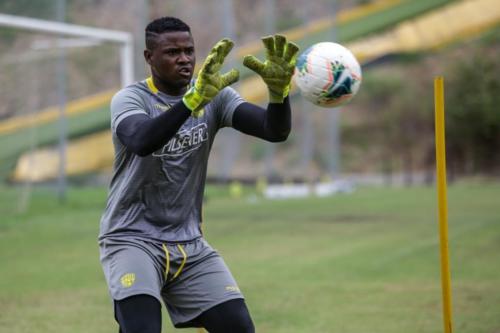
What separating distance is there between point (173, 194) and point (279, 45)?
0.95 meters

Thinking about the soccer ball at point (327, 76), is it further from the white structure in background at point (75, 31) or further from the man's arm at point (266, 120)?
the white structure in background at point (75, 31)

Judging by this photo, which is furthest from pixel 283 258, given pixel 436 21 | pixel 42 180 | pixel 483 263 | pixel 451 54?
pixel 436 21

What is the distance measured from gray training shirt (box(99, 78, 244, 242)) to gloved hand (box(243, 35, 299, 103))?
497mm

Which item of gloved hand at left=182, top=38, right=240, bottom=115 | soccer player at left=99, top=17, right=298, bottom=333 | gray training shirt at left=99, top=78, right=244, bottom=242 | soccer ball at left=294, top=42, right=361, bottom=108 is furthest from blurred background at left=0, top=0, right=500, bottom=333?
gloved hand at left=182, top=38, right=240, bottom=115

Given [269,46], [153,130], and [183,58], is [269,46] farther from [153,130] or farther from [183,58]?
[153,130]

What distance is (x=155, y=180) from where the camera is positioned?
4.96 m

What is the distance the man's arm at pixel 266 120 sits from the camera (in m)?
4.93

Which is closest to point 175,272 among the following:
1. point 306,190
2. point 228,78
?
point 228,78

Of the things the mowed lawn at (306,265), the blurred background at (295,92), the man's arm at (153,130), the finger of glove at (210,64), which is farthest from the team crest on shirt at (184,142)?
the blurred background at (295,92)

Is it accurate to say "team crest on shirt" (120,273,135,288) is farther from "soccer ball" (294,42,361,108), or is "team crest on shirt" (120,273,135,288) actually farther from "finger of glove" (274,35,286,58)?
"soccer ball" (294,42,361,108)

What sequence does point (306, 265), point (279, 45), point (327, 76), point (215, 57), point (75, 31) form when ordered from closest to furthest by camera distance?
point (215, 57) < point (279, 45) < point (327, 76) < point (306, 265) < point (75, 31)

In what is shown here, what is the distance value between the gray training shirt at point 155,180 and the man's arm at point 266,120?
0.21 meters

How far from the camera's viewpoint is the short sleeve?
483cm

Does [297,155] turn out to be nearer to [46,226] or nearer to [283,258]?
[46,226]
